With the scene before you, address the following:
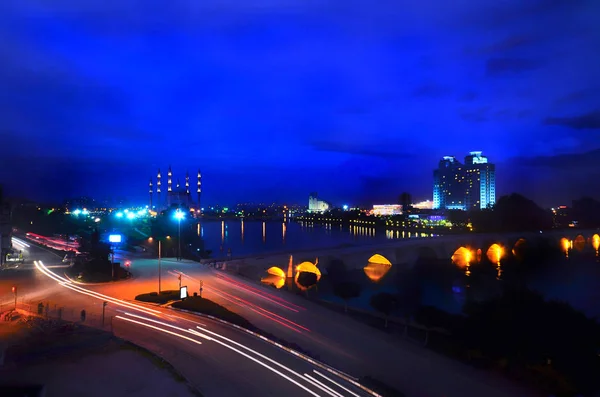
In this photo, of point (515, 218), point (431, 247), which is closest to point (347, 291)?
point (431, 247)

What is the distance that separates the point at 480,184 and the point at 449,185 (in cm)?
1288

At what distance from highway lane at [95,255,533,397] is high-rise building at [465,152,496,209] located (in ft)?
399

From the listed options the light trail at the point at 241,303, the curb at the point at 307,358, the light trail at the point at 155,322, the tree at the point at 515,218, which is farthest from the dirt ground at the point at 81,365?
the tree at the point at 515,218

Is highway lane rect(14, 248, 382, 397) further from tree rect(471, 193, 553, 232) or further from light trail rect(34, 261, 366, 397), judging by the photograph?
tree rect(471, 193, 553, 232)

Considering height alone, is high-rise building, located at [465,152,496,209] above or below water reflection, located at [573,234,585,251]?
above

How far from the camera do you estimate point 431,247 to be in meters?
40.8

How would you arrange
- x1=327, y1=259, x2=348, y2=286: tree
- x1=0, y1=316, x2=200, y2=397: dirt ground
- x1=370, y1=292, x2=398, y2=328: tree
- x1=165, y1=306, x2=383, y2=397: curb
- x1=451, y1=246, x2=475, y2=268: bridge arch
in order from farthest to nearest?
1. x1=451, y1=246, x2=475, y2=268: bridge arch
2. x1=327, y1=259, x2=348, y2=286: tree
3. x1=370, y1=292, x2=398, y2=328: tree
4. x1=165, y1=306, x2=383, y2=397: curb
5. x1=0, y1=316, x2=200, y2=397: dirt ground

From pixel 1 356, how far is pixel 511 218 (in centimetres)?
6583

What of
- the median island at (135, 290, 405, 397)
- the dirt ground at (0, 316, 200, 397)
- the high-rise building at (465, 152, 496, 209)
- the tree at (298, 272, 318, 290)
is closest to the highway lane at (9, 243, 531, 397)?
the median island at (135, 290, 405, 397)

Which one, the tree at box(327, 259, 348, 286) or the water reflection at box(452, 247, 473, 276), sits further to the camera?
the water reflection at box(452, 247, 473, 276)

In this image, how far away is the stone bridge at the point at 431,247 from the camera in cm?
3178

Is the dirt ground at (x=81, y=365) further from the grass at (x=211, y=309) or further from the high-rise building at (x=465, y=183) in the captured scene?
the high-rise building at (x=465, y=183)

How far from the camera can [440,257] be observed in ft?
137

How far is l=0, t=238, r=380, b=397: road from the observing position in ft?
28.8
